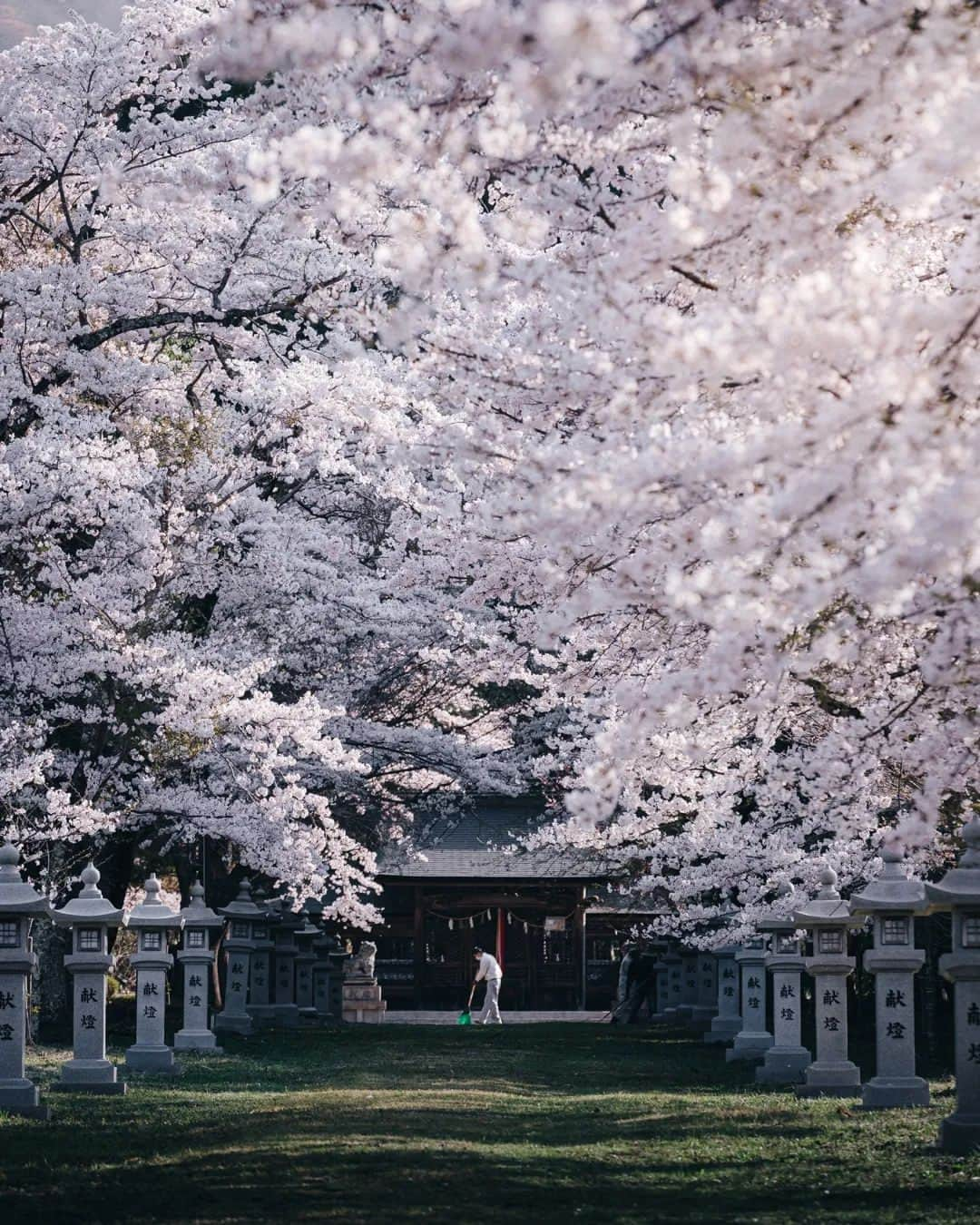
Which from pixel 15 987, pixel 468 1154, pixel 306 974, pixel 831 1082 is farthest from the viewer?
pixel 306 974

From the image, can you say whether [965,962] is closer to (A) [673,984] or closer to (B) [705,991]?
(B) [705,991]

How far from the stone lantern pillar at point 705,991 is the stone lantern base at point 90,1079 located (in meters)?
15.8

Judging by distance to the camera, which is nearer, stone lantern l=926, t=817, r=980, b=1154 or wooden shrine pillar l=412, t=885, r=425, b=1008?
stone lantern l=926, t=817, r=980, b=1154

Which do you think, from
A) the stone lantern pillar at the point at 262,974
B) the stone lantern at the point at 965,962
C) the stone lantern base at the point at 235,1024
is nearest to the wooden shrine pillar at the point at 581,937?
the stone lantern pillar at the point at 262,974

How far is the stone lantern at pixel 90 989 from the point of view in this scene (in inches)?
575

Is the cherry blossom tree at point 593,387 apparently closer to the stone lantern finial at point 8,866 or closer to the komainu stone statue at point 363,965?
the stone lantern finial at point 8,866

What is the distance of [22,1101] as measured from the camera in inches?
485

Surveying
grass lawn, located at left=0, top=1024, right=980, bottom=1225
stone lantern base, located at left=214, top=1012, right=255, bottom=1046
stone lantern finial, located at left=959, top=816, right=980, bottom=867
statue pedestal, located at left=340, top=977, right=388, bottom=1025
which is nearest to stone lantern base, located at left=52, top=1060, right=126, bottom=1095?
grass lawn, located at left=0, top=1024, right=980, bottom=1225

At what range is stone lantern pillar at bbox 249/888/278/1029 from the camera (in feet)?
90.5

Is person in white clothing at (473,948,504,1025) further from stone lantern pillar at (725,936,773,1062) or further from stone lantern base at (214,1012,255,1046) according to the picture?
stone lantern pillar at (725,936,773,1062)

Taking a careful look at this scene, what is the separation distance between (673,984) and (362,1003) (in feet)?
21.7

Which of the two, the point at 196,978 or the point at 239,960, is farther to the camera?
the point at 239,960

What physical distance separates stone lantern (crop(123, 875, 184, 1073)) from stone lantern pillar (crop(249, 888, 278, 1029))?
382 inches

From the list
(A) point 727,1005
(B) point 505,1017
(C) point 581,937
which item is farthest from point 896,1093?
(C) point 581,937
